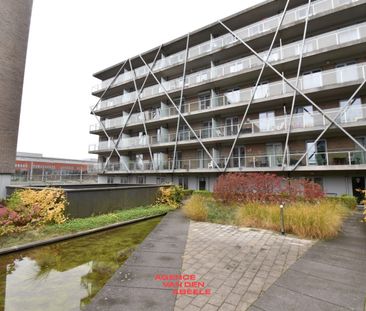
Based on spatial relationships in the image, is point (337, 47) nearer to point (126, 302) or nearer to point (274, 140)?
point (274, 140)

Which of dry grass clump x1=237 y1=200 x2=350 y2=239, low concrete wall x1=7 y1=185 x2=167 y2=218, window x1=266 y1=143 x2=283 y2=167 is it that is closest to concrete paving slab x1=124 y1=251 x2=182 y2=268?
dry grass clump x1=237 y1=200 x2=350 y2=239

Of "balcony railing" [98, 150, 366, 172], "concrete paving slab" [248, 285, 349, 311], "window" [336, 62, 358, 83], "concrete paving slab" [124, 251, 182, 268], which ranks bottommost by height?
"concrete paving slab" [248, 285, 349, 311]

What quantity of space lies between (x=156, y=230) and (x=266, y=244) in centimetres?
420

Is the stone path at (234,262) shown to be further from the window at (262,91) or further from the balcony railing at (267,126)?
the window at (262,91)

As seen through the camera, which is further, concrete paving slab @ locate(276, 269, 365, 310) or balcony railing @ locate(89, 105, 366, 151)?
balcony railing @ locate(89, 105, 366, 151)

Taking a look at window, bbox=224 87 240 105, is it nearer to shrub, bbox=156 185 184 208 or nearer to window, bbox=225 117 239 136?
window, bbox=225 117 239 136

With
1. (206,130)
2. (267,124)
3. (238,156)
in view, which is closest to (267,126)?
(267,124)

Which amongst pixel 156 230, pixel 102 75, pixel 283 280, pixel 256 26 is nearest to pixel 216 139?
pixel 256 26

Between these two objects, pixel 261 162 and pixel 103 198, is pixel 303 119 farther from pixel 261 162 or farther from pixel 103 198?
pixel 103 198

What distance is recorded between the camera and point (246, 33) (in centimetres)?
2214

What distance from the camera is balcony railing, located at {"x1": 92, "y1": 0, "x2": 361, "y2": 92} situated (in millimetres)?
18703

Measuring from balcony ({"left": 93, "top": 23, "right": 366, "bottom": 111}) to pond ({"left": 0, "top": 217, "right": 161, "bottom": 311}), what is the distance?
1908cm

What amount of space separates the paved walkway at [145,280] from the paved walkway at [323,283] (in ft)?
5.44

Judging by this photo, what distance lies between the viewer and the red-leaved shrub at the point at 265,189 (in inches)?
444
